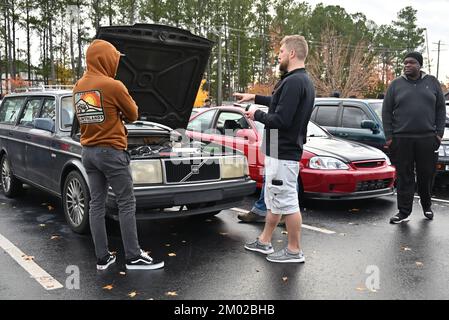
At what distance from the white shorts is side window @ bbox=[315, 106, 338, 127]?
16.7 ft

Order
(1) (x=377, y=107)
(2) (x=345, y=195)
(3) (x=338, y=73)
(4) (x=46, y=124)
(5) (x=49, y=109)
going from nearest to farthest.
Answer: (4) (x=46, y=124) < (5) (x=49, y=109) < (2) (x=345, y=195) < (1) (x=377, y=107) < (3) (x=338, y=73)

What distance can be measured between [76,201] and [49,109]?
1629 mm

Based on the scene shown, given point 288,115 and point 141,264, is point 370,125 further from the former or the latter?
point 141,264

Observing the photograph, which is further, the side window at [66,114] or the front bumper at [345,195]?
the front bumper at [345,195]

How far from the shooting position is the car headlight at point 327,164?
623 centimetres

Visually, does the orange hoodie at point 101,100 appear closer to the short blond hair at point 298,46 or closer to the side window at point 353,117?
the short blond hair at point 298,46

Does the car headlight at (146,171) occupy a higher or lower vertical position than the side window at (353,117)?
lower

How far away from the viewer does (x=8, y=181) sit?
7.00 metres

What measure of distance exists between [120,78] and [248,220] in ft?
7.63

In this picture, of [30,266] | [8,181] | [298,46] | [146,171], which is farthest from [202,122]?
[30,266]

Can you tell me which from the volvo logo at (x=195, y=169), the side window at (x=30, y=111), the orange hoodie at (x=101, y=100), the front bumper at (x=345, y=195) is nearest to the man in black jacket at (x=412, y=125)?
the front bumper at (x=345, y=195)

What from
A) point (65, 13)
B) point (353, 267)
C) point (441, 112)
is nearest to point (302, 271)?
point (353, 267)

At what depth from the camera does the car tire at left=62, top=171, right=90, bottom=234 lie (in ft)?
15.9

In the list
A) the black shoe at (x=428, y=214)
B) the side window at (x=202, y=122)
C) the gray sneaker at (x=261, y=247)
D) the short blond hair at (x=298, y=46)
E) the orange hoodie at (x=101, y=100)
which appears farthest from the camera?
the side window at (x=202, y=122)
